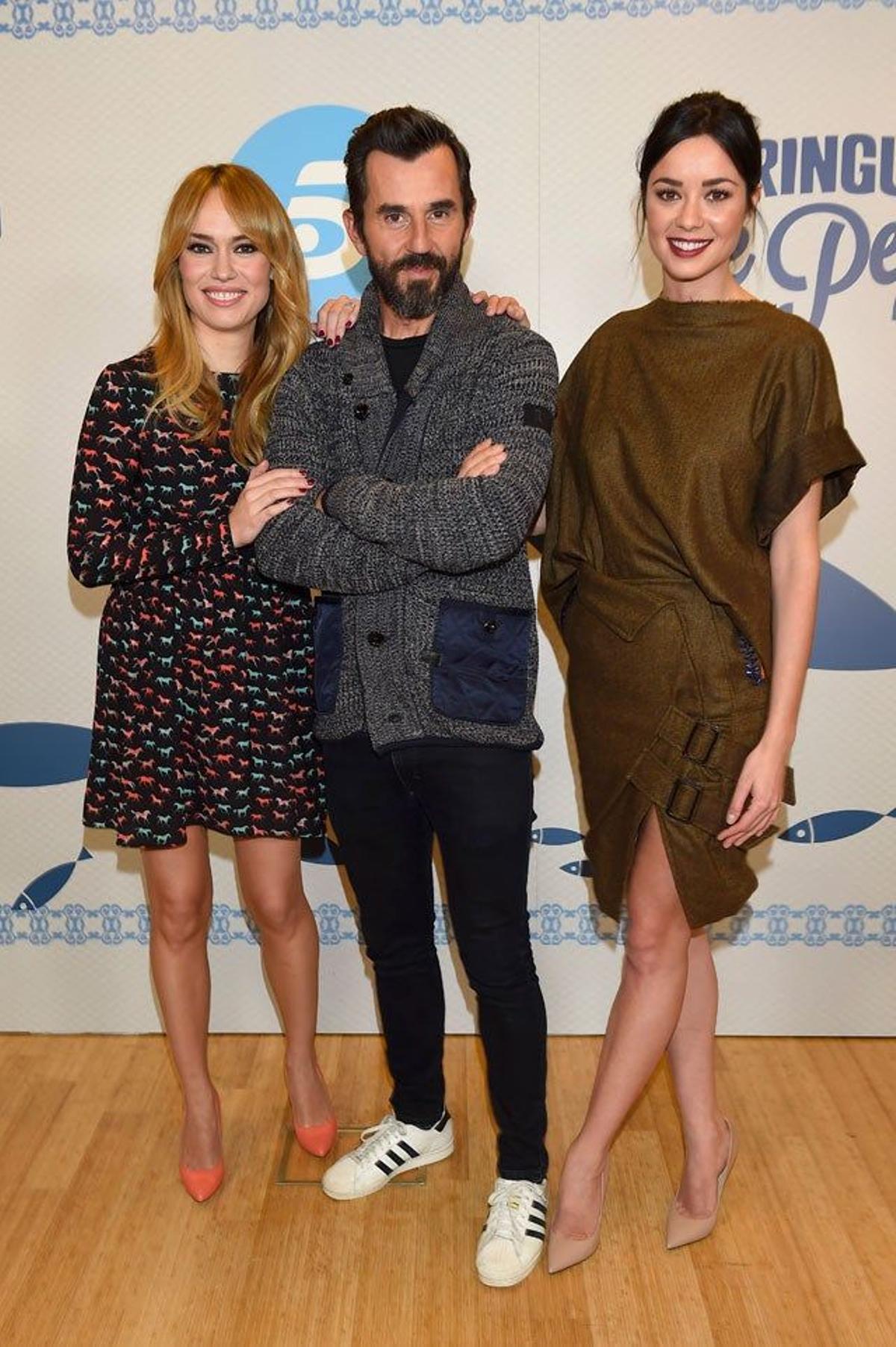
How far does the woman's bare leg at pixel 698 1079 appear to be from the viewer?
90.6 inches

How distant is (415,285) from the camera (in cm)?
206

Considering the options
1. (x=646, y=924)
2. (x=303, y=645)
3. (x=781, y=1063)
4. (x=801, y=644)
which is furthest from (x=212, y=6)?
(x=781, y=1063)

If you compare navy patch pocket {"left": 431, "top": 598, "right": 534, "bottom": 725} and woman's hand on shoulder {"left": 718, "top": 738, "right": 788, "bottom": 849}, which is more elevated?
navy patch pocket {"left": 431, "top": 598, "right": 534, "bottom": 725}

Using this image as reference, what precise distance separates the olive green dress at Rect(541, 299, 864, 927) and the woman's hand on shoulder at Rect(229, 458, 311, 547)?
43 cm

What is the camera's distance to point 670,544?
2014 mm

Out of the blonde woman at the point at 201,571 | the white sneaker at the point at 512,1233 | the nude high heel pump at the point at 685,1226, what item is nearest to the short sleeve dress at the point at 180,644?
the blonde woman at the point at 201,571

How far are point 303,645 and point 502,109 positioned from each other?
1202 millimetres

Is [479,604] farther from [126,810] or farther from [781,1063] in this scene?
[781,1063]

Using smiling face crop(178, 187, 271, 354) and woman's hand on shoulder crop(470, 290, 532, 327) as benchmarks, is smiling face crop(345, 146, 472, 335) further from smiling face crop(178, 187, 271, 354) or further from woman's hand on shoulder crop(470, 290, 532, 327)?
smiling face crop(178, 187, 271, 354)

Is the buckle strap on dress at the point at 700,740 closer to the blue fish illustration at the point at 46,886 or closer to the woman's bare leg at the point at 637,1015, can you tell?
the woman's bare leg at the point at 637,1015

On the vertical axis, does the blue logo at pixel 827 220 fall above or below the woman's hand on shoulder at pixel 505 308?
above

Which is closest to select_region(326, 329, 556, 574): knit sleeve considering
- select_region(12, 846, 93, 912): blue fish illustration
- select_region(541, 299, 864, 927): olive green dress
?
select_region(541, 299, 864, 927): olive green dress

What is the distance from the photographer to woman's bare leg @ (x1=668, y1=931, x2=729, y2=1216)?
2301mm

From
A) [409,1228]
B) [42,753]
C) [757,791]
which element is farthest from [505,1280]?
[42,753]
